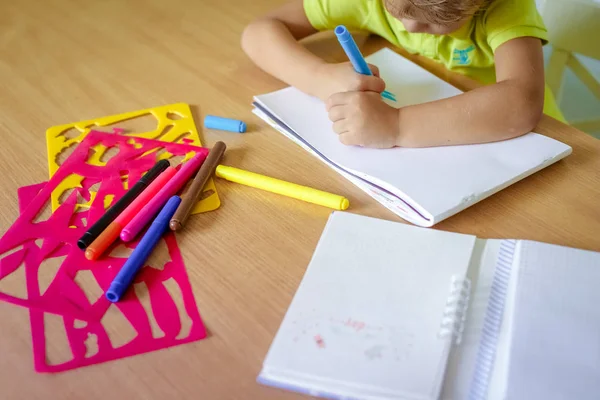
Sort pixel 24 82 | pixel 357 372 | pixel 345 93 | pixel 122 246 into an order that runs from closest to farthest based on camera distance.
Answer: pixel 357 372, pixel 122 246, pixel 345 93, pixel 24 82

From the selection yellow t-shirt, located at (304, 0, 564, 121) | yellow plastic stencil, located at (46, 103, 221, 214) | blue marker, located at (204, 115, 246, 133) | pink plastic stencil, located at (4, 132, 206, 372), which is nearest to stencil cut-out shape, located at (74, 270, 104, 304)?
pink plastic stencil, located at (4, 132, 206, 372)

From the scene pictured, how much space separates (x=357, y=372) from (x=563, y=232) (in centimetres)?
27

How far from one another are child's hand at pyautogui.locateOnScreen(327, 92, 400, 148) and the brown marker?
14 cm

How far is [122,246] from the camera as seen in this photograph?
0.57 metres

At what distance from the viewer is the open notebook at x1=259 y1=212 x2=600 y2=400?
434 millimetres

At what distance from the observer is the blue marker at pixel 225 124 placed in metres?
0.71

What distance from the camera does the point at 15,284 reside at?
53 centimetres

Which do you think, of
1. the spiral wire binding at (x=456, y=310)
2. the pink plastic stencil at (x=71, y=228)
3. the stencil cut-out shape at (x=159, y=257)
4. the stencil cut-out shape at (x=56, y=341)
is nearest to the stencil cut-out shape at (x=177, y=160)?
the pink plastic stencil at (x=71, y=228)

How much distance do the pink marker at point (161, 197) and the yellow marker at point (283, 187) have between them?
28 millimetres

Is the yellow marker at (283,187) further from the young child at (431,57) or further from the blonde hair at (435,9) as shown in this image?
the blonde hair at (435,9)

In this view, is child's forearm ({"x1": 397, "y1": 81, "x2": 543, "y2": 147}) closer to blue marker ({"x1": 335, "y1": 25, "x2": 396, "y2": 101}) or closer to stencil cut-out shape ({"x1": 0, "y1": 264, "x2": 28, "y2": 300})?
blue marker ({"x1": 335, "y1": 25, "x2": 396, "y2": 101})

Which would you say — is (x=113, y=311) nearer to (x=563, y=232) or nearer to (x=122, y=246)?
(x=122, y=246)

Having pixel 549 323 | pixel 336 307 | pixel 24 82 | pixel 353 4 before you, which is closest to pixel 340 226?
pixel 336 307

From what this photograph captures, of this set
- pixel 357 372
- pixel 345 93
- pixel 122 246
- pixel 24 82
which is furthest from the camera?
pixel 24 82
